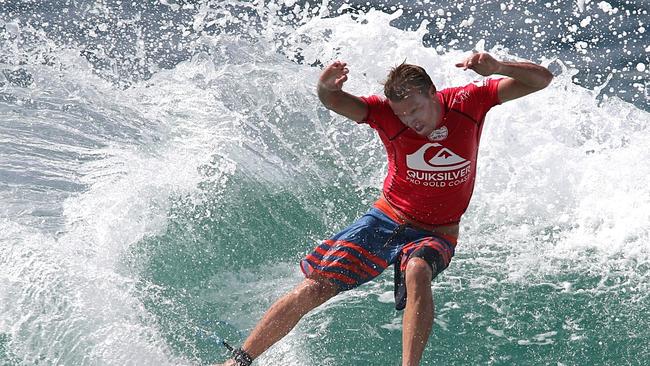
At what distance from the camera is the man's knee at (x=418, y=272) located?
5.53 m

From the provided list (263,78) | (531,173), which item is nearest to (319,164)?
(263,78)

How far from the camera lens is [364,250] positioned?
6.03 m

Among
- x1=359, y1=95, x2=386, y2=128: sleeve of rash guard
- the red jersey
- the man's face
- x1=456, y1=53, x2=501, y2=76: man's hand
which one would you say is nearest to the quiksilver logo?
the red jersey

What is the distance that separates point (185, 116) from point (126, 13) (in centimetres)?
461

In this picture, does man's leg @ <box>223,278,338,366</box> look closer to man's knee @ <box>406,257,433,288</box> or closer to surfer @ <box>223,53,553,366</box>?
surfer @ <box>223,53,553,366</box>

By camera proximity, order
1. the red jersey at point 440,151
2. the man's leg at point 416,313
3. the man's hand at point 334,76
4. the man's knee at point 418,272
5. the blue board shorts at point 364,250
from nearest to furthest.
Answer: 1. the man's leg at point 416,313
2. the man's knee at point 418,272
3. the man's hand at point 334,76
4. the red jersey at point 440,151
5. the blue board shorts at point 364,250

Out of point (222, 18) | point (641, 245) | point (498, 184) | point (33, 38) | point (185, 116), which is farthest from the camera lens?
point (222, 18)

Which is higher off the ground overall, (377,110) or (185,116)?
(377,110)

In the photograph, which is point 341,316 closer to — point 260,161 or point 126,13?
point 260,161

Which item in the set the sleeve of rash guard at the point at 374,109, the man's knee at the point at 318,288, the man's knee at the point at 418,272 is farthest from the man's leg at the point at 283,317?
the sleeve of rash guard at the point at 374,109

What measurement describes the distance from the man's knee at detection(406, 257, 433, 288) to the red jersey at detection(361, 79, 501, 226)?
475mm

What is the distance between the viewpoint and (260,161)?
8953 millimetres

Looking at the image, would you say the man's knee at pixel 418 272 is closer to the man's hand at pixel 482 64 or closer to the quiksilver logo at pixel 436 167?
the quiksilver logo at pixel 436 167

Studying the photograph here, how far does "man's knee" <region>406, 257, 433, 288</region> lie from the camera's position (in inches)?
218
